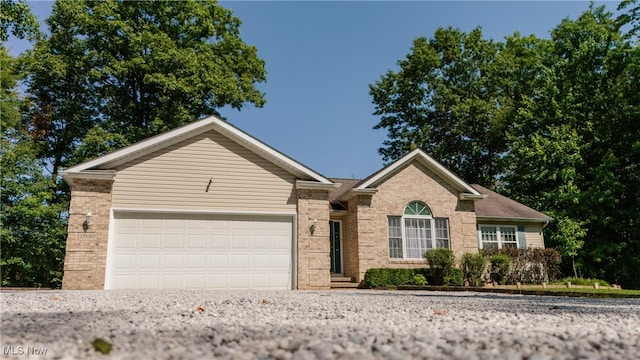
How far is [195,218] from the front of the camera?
12.2 m

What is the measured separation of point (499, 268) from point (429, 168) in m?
4.74

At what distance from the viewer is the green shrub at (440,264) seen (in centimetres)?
1477

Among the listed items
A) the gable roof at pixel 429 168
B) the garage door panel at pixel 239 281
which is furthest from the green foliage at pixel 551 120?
the garage door panel at pixel 239 281

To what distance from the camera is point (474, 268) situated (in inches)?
601

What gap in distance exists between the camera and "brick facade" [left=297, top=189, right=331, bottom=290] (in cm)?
1280

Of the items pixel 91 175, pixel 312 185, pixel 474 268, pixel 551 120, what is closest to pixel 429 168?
pixel 474 268

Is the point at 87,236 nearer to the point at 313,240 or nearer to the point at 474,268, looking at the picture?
→ the point at 313,240

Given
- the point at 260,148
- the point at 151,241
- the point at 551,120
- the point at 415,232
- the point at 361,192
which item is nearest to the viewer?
the point at 151,241

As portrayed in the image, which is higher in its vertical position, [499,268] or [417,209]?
[417,209]

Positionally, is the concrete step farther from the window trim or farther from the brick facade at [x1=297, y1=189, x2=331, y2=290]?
the window trim

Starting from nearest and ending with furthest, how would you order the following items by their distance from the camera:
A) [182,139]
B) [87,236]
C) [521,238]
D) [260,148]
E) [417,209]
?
1. [87,236]
2. [182,139]
3. [260,148]
4. [417,209]
5. [521,238]

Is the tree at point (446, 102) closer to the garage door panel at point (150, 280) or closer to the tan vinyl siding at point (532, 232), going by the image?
the tan vinyl siding at point (532, 232)

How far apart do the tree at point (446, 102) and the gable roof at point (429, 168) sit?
44.3ft

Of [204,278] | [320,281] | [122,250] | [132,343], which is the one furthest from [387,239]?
[132,343]
